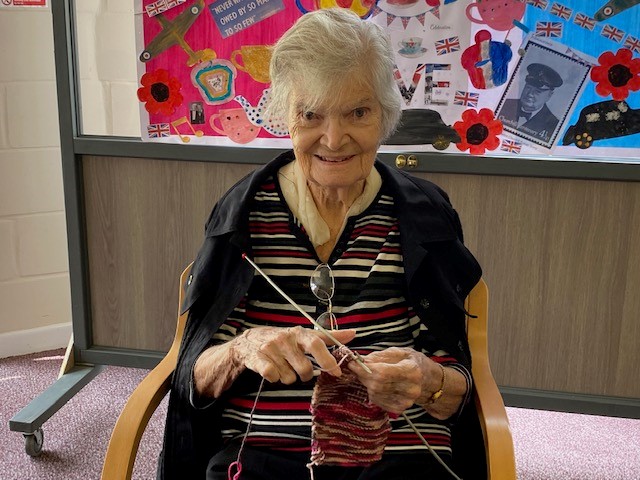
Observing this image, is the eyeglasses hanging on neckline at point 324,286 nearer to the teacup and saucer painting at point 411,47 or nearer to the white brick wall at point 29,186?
the teacup and saucer painting at point 411,47

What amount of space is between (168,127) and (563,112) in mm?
1121

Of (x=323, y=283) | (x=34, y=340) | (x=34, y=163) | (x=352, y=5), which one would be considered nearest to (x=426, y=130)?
(x=352, y=5)

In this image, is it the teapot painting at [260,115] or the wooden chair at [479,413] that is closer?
the wooden chair at [479,413]

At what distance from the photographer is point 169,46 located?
89.5 inches

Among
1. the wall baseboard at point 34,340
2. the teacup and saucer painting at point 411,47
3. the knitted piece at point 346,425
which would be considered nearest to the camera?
the knitted piece at point 346,425

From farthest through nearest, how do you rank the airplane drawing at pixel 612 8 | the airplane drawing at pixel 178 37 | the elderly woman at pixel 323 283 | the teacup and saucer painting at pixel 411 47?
the airplane drawing at pixel 178 37 → the teacup and saucer painting at pixel 411 47 → the airplane drawing at pixel 612 8 → the elderly woman at pixel 323 283

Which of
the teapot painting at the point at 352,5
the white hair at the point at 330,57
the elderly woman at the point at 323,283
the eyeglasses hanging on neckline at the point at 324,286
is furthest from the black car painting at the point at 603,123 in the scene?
the eyeglasses hanging on neckline at the point at 324,286

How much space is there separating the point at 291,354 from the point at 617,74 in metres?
1.32

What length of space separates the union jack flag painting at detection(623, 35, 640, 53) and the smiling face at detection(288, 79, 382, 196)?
927mm

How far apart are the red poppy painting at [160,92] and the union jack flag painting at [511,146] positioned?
0.93m

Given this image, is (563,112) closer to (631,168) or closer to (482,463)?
(631,168)

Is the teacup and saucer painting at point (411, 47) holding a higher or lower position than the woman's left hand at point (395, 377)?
higher

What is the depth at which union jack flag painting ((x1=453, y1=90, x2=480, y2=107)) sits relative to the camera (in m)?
2.16

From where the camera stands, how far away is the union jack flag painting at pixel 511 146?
2.16m
